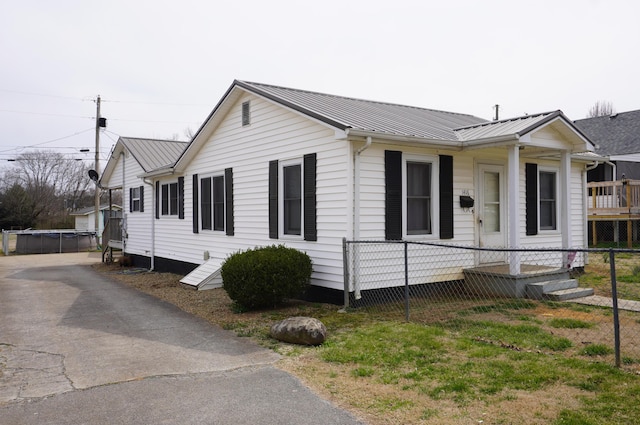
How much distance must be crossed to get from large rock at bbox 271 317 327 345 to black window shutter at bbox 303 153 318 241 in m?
2.76

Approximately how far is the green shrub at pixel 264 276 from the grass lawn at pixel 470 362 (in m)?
0.26

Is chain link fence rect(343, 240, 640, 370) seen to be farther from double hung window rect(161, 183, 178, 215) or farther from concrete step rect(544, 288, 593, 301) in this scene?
double hung window rect(161, 183, 178, 215)

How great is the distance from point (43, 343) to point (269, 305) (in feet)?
11.4

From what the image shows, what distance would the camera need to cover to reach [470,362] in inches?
215

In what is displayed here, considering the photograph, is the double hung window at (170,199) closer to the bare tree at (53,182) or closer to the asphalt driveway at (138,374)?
the asphalt driveway at (138,374)

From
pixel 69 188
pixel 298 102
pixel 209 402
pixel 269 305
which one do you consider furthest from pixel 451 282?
pixel 69 188

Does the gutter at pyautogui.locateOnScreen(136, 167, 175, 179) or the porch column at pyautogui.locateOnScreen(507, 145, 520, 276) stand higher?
the gutter at pyautogui.locateOnScreen(136, 167, 175, 179)

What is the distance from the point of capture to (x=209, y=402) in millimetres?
4691

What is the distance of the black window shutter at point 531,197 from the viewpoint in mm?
11336

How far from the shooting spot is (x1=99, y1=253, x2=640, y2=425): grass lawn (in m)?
4.25

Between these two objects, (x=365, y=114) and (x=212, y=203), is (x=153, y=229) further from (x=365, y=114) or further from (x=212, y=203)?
(x=365, y=114)

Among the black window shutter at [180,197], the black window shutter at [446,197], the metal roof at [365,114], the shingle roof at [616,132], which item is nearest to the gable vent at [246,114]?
the metal roof at [365,114]

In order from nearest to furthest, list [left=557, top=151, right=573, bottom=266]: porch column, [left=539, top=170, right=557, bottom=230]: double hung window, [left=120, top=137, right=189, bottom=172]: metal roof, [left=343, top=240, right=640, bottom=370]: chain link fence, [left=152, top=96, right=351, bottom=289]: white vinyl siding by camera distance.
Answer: [left=343, top=240, right=640, bottom=370]: chain link fence < [left=152, top=96, right=351, bottom=289]: white vinyl siding < [left=557, top=151, right=573, bottom=266]: porch column < [left=539, top=170, right=557, bottom=230]: double hung window < [left=120, top=137, right=189, bottom=172]: metal roof

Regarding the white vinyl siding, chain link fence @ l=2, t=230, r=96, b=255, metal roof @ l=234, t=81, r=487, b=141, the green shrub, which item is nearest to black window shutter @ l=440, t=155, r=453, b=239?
metal roof @ l=234, t=81, r=487, b=141
